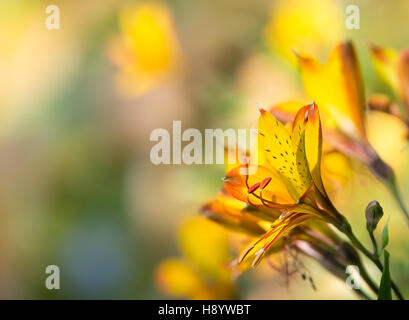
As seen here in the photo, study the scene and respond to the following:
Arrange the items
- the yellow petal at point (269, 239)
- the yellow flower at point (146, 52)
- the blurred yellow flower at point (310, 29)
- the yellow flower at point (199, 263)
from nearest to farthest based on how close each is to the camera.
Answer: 1. the yellow petal at point (269, 239)
2. the yellow flower at point (199, 263)
3. the blurred yellow flower at point (310, 29)
4. the yellow flower at point (146, 52)

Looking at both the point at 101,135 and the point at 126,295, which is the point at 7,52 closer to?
the point at 101,135

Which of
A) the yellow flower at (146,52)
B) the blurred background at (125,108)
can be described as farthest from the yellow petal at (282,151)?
the yellow flower at (146,52)

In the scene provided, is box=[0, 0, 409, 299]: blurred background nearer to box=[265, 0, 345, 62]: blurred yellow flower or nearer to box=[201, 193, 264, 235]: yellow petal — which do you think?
box=[265, 0, 345, 62]: blurred yellow flower

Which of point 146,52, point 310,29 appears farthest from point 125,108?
point 310,29

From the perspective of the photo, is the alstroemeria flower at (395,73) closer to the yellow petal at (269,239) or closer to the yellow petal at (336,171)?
the yellow petal at (336,171)

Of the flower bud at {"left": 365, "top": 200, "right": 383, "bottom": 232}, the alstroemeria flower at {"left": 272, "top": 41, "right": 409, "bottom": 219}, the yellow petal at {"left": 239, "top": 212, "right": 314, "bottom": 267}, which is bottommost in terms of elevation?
the yellow petal at {"left": 239, "top": 212, "right": 314, "bottom": 267}

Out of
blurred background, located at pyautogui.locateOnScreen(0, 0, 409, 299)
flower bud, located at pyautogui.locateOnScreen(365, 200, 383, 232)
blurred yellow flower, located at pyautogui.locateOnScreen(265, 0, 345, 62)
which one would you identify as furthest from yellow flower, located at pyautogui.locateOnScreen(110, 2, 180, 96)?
flower bud, located at pyautogui.locateOnScreen(365, 200, 383, 232)

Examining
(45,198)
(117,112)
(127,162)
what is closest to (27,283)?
(45,198)
